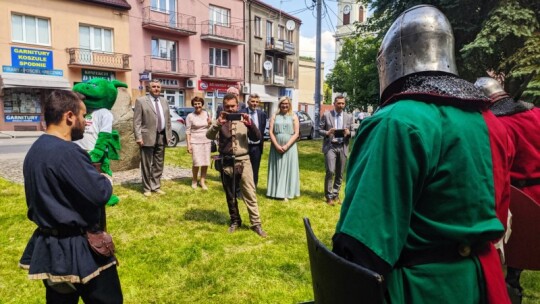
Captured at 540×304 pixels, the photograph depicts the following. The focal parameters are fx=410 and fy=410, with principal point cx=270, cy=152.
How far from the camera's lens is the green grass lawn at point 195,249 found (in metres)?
3.77

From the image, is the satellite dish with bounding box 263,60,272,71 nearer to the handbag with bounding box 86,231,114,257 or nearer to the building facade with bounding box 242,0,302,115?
the building facade with bounding box 242,0,302,115

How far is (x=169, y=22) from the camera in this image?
27.1 m

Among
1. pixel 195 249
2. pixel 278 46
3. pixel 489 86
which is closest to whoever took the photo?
pixel 489 86

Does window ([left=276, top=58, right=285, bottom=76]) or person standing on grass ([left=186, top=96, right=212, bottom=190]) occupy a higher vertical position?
window ([left=276, top=58, right=285, bottom=76])

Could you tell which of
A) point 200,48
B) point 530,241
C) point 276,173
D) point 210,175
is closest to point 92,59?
point 200,48

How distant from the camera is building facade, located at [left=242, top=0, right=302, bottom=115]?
108 ft

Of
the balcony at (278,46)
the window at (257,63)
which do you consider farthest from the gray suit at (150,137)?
the balcony at (278,46)

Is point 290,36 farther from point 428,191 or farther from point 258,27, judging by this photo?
point 428,191

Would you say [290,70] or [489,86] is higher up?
[290,70]

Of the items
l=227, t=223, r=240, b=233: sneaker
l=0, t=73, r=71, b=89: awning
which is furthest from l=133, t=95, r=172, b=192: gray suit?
l=0, t=73, r=71, b=89: awning

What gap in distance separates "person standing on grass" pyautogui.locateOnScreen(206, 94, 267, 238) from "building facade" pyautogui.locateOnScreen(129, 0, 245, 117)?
68.1 feet

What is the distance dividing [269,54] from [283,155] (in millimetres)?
29622

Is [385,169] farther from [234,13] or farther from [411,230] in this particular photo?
Answer: [234,13]

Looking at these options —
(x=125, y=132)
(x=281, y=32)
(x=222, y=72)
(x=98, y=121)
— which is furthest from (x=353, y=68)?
(x=98, y=121)
